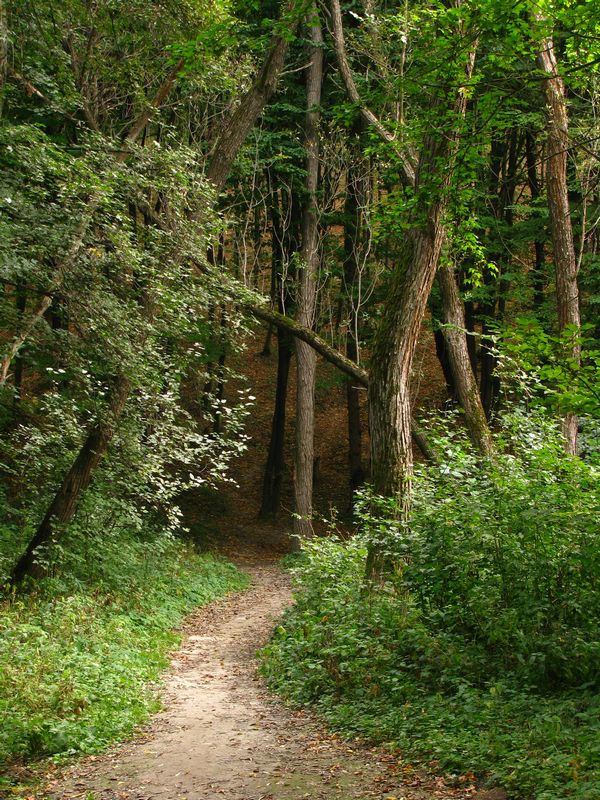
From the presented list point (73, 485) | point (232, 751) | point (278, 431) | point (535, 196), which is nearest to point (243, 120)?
point (73, 485)

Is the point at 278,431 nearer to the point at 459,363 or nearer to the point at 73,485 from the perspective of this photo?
the point at 459,363

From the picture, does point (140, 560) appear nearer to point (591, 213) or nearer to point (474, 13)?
point (474, 13)

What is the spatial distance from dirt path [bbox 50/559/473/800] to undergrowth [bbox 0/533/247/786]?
0.36 metres

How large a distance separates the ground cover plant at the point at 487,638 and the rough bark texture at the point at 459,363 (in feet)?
12.8

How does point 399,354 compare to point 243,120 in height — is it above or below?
below

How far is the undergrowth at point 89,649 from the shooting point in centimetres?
624

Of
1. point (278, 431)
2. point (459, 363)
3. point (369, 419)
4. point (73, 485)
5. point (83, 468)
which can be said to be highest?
point (459, 363)

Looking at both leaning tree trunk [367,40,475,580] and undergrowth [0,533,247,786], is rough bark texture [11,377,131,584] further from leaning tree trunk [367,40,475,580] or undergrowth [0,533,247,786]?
leaning tree trunk [367,40,475,580]

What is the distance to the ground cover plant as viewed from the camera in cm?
495

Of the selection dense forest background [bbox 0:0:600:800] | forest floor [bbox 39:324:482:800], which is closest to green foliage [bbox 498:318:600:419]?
dense forest background [bbox 0:0:600:800]

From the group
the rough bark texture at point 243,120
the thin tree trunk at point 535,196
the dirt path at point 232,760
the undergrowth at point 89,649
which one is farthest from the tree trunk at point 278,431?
the dirt path at point 232,760

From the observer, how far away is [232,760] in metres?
5.90

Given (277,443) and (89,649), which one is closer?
(89,649)

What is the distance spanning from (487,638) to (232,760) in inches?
94.6
